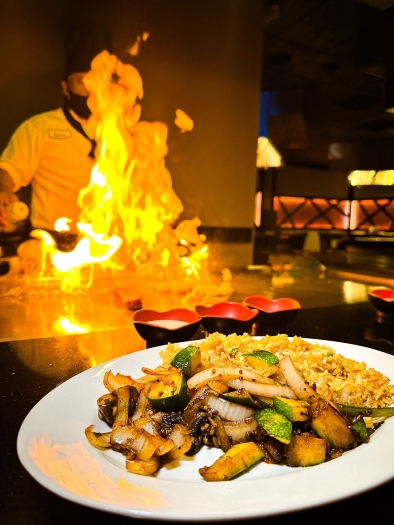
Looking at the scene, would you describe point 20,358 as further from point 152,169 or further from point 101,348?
point 152,169

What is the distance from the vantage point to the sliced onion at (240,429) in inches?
36.4

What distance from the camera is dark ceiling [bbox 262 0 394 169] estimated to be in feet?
15.8

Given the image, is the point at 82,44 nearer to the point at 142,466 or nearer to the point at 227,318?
the point at 227,318

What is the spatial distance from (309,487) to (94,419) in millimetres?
526

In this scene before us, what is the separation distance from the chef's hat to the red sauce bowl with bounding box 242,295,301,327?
441 centimetres

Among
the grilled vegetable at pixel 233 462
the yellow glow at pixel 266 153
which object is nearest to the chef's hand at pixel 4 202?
the grilled vegetable at pixel 233 462

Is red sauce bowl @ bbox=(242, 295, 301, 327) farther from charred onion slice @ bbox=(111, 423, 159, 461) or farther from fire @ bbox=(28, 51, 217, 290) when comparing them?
fire @ bbox=(28, 51, 217, 290)

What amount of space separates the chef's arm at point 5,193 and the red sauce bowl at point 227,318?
388 cm

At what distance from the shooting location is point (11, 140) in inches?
197

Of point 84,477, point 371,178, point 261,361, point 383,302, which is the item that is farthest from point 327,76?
point 84,477

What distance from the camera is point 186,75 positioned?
6.02 meters

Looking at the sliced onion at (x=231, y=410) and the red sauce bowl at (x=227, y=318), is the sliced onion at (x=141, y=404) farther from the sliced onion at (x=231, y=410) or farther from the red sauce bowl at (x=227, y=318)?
the red sauce bowl at (x=227, y=318)

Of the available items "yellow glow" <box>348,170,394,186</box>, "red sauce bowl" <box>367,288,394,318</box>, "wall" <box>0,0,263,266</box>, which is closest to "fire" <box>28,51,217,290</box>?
"wall" <box>0,0,263,266</box>

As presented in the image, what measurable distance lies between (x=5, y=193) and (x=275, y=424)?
198 inches
